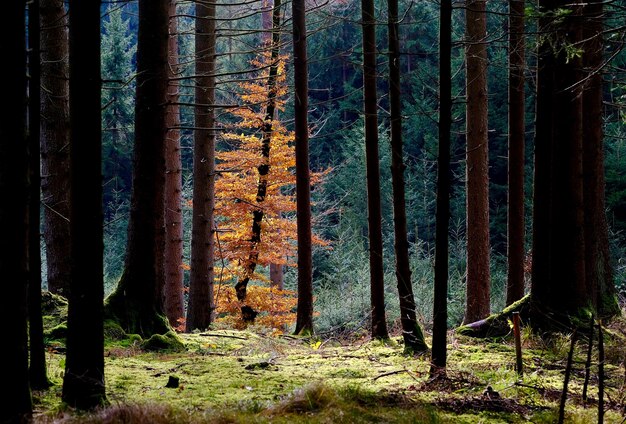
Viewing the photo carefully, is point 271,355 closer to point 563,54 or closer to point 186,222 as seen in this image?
point 563,54

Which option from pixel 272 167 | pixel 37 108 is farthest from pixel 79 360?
pixel 272 167

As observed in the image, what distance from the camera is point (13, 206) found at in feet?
11.9

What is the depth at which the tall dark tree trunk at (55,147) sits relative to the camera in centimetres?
899

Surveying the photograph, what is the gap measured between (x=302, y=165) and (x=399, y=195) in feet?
13.6

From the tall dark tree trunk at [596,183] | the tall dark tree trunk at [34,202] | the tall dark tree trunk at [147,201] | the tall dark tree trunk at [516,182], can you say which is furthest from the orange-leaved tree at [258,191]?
the tall dark tree trunk at [34,202]

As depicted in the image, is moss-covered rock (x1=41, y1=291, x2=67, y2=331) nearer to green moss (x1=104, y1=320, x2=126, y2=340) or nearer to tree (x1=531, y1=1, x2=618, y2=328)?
green moss (x1=104, y1=320, x2=126, y2=340)

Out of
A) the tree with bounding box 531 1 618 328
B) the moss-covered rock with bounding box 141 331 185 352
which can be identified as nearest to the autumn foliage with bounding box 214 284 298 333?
Answer: the moss-covered rock with bounding box 141 331 185 352

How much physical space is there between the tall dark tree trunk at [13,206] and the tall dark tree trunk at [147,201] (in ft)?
14.1

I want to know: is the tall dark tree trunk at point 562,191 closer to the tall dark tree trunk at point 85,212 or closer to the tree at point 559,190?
the tree at point 559,190

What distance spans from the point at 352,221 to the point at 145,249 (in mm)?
24698

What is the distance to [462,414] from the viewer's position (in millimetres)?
4840

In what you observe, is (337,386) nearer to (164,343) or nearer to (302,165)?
(164,343)

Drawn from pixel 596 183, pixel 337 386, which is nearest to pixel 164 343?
pixel 337 386

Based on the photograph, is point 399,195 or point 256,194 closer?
point 399,195
